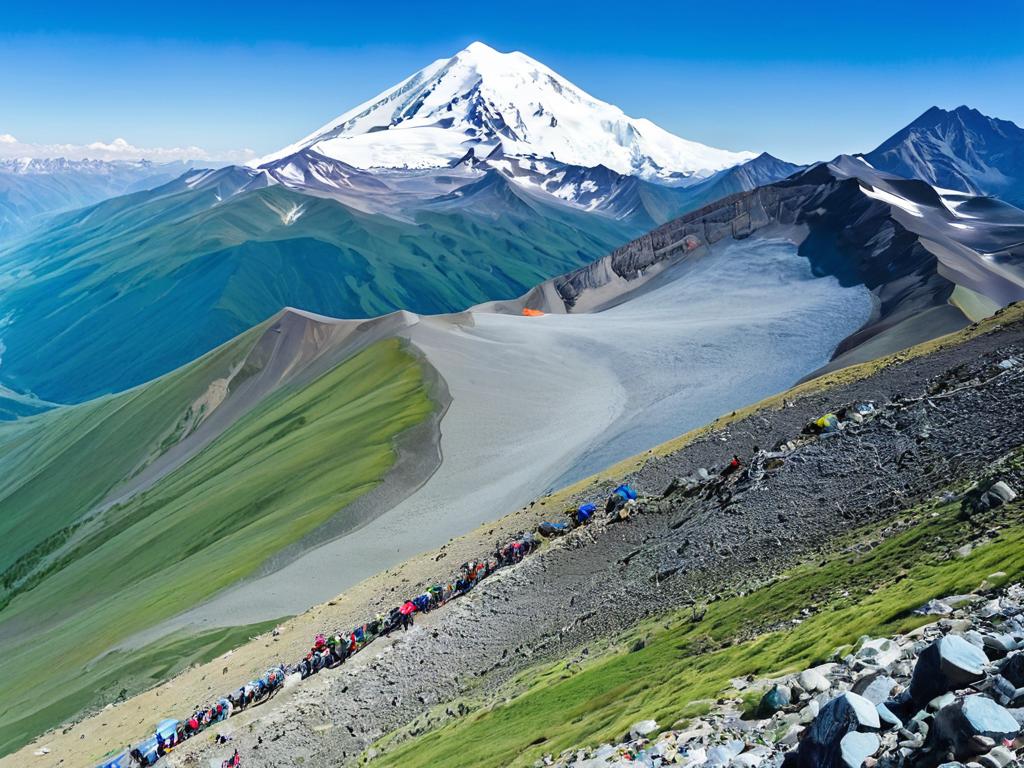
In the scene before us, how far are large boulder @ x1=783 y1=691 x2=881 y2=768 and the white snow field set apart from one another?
4782 cm

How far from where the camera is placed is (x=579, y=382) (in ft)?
370

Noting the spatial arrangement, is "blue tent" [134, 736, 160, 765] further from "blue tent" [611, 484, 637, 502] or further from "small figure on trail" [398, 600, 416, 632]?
"blue tent" [611, 484, 637, 502]

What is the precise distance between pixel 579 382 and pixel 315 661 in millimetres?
81081

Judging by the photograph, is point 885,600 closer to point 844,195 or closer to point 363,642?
point 363,642

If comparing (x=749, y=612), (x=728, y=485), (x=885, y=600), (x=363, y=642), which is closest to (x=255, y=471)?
(x=363, y=642)

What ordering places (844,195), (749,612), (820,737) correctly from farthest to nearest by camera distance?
(844,195), (749,612), (820,737)

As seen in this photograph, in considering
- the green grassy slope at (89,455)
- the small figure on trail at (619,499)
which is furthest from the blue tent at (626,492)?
the green grassy slope at (89,455)

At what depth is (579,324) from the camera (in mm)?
150875

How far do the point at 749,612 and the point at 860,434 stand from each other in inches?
611

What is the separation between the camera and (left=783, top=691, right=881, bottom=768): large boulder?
1106 centimetres

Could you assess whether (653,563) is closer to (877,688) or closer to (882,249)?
(877,688)

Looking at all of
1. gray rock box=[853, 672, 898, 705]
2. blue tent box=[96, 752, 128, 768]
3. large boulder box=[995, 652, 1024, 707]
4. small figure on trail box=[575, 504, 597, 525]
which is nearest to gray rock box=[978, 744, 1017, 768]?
large boulder box=[995, 652, 1024, 707]

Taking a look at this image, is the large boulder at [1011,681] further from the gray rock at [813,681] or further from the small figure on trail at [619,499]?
the small figure on trail at [619,499]

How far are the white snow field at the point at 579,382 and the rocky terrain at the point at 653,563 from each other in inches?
929
